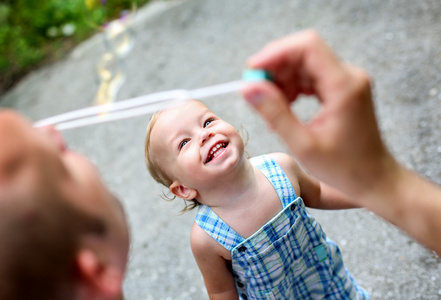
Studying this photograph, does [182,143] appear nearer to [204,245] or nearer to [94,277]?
[204,245]

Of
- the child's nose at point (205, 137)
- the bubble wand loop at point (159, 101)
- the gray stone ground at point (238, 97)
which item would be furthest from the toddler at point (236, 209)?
the gray stone ground at point (238, 97)

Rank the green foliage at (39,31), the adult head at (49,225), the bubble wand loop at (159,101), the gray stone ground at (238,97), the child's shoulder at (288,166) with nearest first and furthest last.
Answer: the adult head at (49,225) → the bubble wand loop at (159,101) → the child's shoulder at (288,166) → the gray stone ground at (238,97) → the green foliage at (39,31)

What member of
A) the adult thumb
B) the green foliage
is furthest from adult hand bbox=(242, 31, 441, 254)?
the green foliage

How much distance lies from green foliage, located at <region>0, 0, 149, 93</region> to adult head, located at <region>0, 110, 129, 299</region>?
4.13m

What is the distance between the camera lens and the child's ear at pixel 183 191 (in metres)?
1.44

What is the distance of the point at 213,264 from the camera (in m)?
1.42

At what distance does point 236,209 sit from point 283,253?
190 millimetres

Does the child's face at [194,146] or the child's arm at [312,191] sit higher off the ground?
the child's face at [194,146]

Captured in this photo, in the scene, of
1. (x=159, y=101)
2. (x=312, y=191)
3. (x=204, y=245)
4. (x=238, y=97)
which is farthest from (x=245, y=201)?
(x=238, y=97)

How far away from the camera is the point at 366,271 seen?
2.18 metres

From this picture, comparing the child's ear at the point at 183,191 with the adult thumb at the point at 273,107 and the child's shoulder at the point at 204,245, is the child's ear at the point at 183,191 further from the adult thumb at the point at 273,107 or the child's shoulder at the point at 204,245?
the adult thumb at the point at 273,107

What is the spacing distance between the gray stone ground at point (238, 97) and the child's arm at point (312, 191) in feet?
2.51

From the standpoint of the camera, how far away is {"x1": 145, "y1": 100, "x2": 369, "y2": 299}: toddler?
1.37 m

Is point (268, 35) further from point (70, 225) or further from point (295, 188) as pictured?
point (70, 225)
